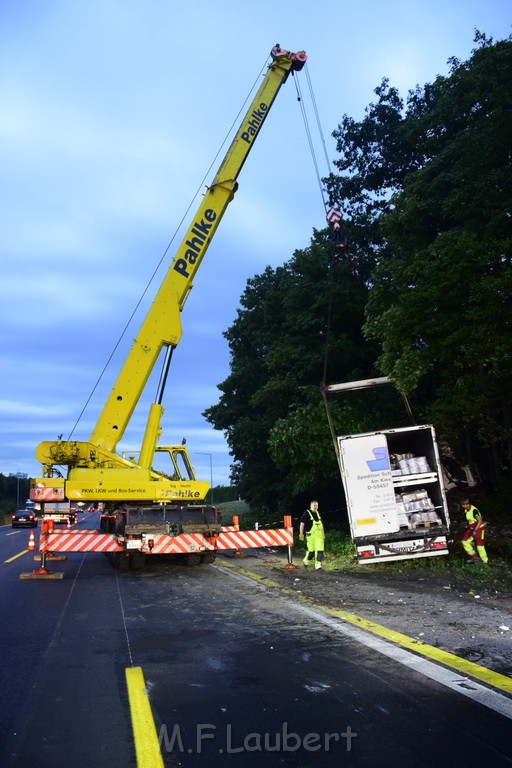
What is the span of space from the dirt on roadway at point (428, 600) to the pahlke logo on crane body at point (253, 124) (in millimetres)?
11683

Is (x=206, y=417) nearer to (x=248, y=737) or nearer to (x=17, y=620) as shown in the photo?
(x=17, y=620)

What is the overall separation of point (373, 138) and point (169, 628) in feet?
74.3

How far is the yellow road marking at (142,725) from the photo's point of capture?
4129mm

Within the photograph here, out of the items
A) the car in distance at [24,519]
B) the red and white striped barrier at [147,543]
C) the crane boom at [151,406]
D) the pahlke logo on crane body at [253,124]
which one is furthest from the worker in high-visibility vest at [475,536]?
the car in distance at [24,519]

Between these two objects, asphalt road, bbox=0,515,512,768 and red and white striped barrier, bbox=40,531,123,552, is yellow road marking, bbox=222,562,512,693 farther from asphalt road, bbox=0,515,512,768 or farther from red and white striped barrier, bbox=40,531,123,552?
red and white striped barrier, bbox=40,531,123,552

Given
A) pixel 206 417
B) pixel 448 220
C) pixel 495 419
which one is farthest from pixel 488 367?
pixel 206 417

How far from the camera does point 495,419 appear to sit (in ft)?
55.9

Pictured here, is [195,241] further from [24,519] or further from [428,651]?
[24,519]

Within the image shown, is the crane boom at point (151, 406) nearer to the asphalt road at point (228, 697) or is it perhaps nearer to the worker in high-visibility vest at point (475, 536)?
the asphalt road at point (228, 697)

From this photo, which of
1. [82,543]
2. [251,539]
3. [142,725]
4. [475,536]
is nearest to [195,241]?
[251,539]

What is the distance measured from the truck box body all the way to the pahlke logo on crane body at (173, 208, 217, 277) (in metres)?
6.09

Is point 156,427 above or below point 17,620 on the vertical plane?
above

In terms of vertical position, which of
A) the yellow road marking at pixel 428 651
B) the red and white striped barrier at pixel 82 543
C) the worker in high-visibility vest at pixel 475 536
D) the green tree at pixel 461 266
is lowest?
the yellow road marking at pixel 428 651

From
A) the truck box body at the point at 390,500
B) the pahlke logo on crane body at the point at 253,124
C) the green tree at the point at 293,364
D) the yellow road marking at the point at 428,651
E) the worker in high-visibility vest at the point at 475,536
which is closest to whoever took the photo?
the yellow road marking at the point at 428,651
